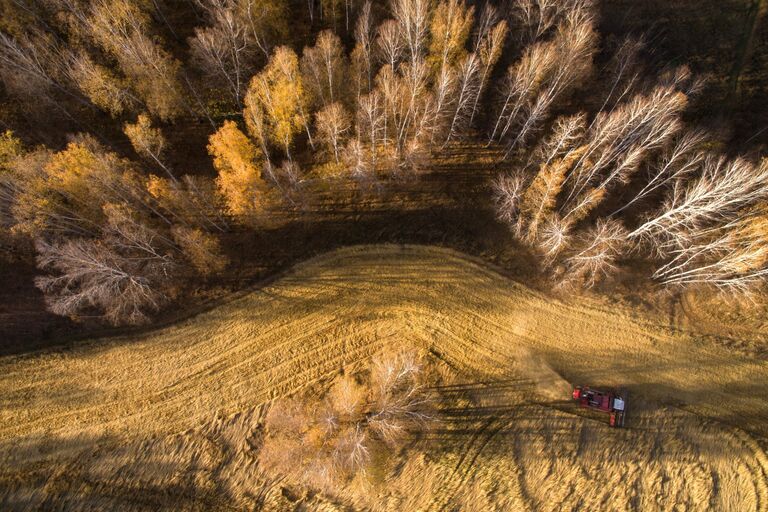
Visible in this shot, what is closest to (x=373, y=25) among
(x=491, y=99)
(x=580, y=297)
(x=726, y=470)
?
(x=491, y=99)

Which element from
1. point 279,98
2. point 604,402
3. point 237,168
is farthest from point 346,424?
point 279,98

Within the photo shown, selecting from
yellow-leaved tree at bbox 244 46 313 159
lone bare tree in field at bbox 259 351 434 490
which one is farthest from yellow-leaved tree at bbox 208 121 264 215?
lone bare tree in field at bbox 259 351 434 490

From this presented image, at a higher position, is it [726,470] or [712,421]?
[712,421]

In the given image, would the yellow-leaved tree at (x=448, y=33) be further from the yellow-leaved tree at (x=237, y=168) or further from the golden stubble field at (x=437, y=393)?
the yellow-leaved tree at (x=237, y=168)

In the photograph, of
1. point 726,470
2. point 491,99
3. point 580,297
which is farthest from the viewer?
point 491,99

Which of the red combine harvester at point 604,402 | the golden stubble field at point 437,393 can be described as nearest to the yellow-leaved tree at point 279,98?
the golden stubble field at point 437,393

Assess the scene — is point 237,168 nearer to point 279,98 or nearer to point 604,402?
point 279,98

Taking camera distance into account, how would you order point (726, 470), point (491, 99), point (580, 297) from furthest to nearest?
1. point (491, 99)
2. point (580, 297)
3. point (726, 470)

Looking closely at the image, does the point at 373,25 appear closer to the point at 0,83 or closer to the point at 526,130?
the point at 526,130
